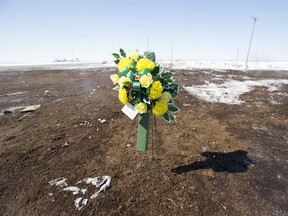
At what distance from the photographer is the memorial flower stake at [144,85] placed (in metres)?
2.67

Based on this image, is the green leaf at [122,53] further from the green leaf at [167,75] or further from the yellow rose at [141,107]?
the yellow rose at [141,107]

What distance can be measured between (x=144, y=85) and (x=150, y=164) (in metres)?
1.66

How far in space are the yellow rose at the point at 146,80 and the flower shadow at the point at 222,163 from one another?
1.69 metres

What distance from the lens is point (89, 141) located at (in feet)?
14.8

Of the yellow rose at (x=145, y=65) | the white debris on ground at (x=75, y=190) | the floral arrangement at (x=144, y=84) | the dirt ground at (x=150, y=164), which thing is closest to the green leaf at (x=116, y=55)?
the floral arrangement at (x=144, y=84)

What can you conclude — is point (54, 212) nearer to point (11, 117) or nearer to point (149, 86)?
point (149, 86)

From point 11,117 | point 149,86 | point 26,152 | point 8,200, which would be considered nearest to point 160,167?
point 149,86

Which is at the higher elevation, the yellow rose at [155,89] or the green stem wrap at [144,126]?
the yellow rose at [155,89]

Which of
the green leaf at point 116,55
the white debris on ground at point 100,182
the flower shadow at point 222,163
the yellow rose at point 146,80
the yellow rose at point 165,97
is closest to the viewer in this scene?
the yellow rose at point 146,80

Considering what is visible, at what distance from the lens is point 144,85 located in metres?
2.58

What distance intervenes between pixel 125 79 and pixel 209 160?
91.2 inches

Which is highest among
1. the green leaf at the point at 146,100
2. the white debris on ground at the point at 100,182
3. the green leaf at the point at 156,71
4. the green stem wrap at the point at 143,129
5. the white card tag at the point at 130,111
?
the green leaf at the point at 156,71

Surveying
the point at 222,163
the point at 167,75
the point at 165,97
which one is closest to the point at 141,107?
the point at 165,97

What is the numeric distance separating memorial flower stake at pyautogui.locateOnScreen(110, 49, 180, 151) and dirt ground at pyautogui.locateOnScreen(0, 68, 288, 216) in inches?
41.4
